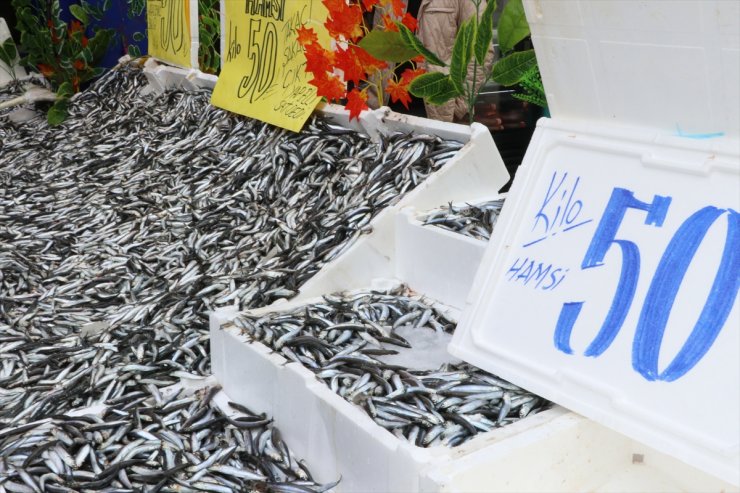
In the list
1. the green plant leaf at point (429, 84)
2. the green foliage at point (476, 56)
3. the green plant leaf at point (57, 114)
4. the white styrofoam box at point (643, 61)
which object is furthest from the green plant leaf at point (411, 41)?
the green plant leaf at point (57, 114)

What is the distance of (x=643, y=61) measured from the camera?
1988mm

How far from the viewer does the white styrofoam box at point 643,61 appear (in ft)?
5.88

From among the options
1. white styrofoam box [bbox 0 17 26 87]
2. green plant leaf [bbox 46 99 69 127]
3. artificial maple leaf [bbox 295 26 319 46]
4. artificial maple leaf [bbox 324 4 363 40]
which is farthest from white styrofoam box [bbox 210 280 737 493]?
white styrofoam box [bbox 0 17 26 87]

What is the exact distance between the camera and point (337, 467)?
6.89 ft

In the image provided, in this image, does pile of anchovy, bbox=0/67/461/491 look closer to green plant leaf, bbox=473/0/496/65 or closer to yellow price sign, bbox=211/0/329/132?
yellow price sign, bbox=211/0/329/132

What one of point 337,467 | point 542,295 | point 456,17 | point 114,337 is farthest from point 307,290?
point 456,17

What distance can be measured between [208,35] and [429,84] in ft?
12.6

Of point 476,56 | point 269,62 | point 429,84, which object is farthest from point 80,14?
point 476,56

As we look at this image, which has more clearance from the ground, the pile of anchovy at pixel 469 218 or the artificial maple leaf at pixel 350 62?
the artificial maple leaf at pixel 350 62

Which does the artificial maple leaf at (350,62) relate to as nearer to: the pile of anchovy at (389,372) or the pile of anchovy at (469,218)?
the pile of anchovy at (469,218)

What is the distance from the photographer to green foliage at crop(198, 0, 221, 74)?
23.8 feet

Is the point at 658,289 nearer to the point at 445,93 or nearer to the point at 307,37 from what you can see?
the point at 445,93

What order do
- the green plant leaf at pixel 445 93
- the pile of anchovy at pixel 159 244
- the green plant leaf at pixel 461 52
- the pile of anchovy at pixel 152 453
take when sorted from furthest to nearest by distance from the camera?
1. the green plant leaf at pixel 445 93
2. the green plant leaf at pixel 461 52
3. the pile of anchovy at pixel 159 244
4. the pile of anchovy at pixel 152 453

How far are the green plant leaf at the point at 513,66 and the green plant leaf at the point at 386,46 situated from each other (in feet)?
1.61
